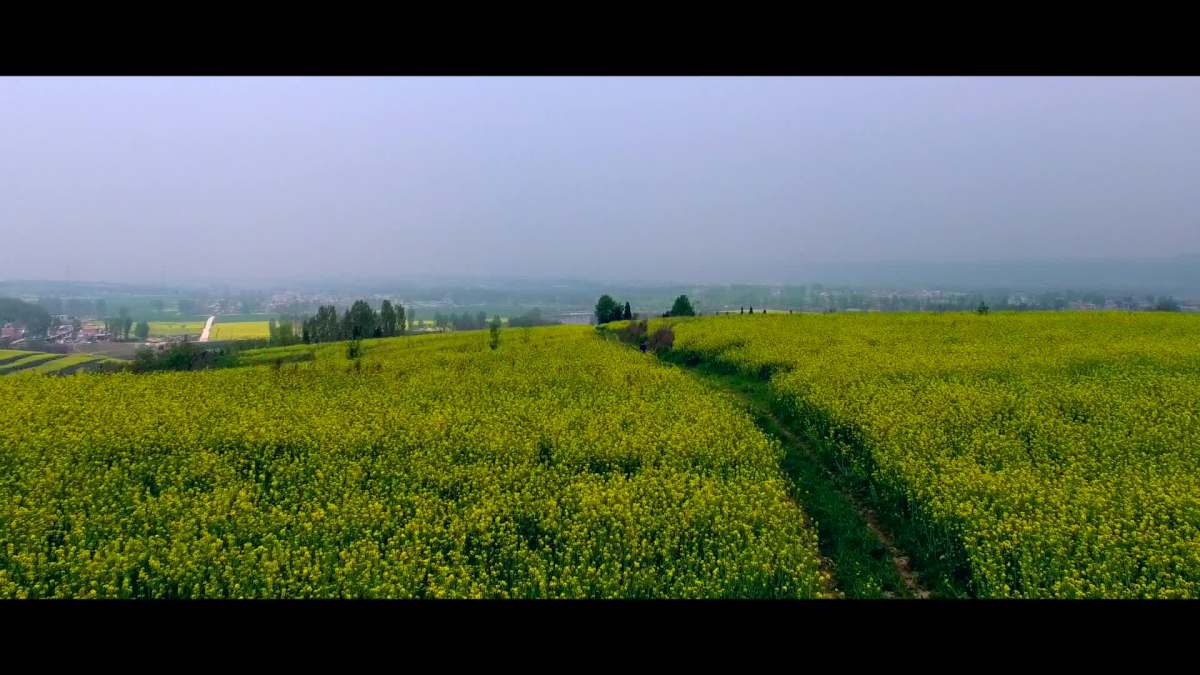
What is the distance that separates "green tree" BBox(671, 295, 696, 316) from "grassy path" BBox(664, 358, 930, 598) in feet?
94.0

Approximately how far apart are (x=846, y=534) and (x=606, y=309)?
36086mm

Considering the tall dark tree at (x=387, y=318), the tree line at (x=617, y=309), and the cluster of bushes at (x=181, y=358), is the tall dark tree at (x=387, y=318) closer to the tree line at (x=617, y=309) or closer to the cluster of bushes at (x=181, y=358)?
the cluster of bushes at (x=181, y=358)

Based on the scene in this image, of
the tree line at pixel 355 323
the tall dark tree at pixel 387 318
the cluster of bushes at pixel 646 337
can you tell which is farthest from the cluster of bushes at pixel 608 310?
the tall dark tree at pixel 387 318

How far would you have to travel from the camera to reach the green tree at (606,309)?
139 ft

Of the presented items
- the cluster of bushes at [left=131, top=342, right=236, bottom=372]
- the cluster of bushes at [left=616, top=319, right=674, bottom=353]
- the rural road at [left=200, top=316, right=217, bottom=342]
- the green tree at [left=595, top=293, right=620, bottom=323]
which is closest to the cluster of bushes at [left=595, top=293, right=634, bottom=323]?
the green tree at [left=595, top=293, right=620, bottom=323]

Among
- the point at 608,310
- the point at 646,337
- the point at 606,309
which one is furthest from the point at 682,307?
the point at 646,337

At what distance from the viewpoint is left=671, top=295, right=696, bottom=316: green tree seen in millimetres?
40000

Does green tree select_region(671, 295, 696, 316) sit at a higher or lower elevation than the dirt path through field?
higher

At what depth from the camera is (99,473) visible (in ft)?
27.5

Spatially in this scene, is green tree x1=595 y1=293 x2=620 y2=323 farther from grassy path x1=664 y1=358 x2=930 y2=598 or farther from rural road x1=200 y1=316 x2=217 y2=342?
grassy path x1=664 y1=358 x2=930 y2=598

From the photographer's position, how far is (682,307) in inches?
1618
